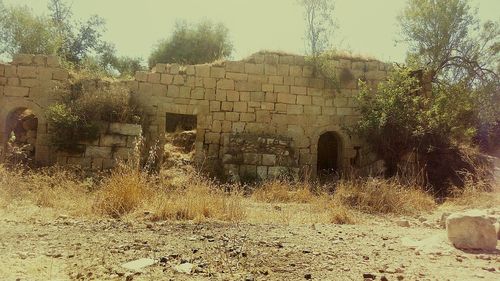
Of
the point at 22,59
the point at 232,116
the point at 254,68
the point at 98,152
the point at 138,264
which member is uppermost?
the point at 254,68

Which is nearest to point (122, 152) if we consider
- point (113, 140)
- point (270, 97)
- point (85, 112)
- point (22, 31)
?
point (113, 140)

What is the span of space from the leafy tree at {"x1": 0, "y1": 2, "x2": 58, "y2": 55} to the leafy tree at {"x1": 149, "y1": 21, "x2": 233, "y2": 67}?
17.2 ft

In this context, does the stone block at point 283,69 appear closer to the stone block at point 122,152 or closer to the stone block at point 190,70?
the stone block at point 190,70

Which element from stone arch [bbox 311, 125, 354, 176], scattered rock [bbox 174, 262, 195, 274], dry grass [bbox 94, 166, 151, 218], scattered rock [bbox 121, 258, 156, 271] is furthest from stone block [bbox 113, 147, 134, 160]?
scattered rock [bbox 174, 262, 195, 274]

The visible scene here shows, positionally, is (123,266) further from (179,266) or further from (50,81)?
(50,81)

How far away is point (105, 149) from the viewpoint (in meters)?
10.8

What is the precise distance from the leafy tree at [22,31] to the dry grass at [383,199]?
15.1 m

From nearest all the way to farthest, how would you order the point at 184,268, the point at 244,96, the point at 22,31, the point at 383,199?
the point at 184,268 < the point at 383,199 < the point at 244,96 < the point at 22,31

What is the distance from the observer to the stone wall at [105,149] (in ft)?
35.1

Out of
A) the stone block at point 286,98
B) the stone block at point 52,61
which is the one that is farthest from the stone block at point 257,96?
the stone block at point 52,61

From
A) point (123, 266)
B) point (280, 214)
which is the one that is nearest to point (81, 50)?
point (280, 214)

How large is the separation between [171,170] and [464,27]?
1471 cm

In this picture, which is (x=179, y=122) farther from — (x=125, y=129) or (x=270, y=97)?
(x=125, y=129)

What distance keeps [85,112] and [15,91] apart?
7.71 feet
